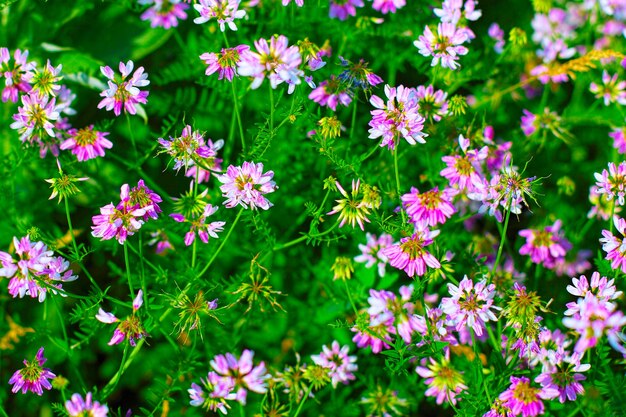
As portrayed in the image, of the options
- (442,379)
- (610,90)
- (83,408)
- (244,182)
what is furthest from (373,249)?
(610,90)

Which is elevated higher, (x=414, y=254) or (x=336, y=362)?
(x=414, y=254)

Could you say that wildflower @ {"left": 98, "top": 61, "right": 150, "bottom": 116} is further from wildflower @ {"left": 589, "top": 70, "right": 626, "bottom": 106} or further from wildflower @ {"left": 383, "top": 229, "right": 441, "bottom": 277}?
wildflower @ {"left": 589, "top": 70, "right": 626, "bottom": 106}

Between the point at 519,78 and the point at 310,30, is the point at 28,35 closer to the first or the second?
the point at 310,30

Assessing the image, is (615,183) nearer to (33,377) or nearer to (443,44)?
(443,44)

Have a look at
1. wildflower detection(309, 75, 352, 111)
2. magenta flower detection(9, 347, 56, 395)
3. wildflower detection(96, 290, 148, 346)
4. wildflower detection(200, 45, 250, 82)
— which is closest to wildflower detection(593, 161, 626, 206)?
wildflower detection(309, 75, 352, 111)

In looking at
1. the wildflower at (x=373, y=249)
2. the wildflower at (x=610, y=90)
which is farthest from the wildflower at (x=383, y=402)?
the wildflower at (x=610, y=90)
